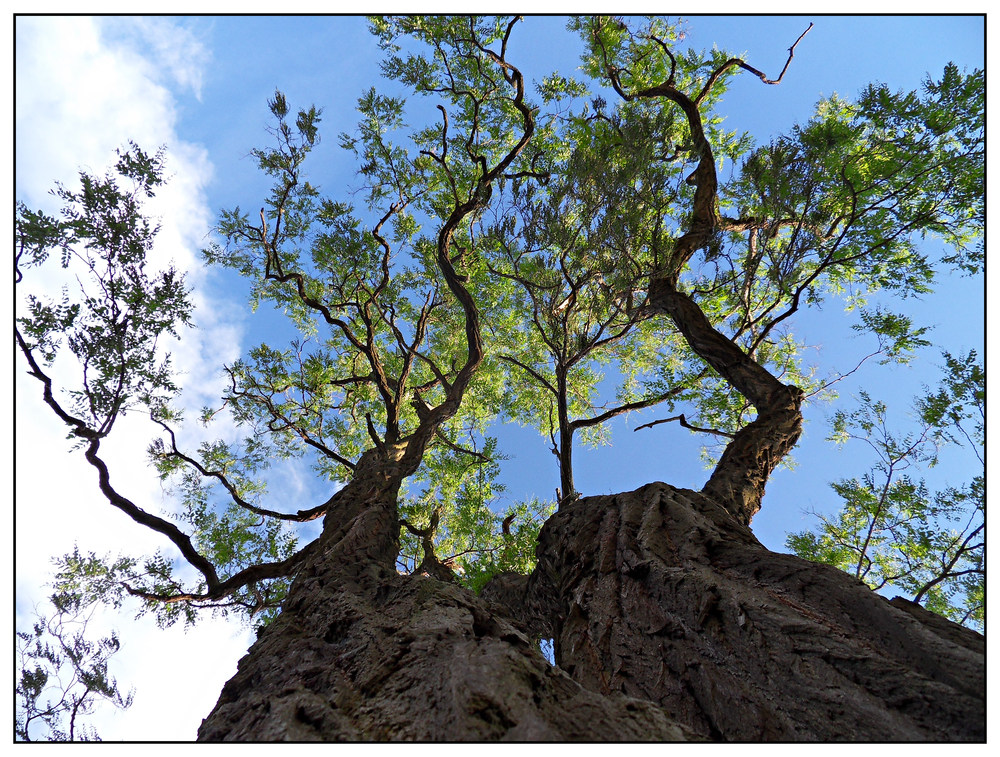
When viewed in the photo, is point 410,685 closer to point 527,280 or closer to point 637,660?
point 637,660

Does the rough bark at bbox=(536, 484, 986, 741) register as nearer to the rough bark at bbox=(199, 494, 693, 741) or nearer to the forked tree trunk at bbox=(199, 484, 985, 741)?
the forked tree trunk at bbox=(199, 484, 985, 741)

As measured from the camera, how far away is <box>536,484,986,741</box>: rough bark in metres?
1.78

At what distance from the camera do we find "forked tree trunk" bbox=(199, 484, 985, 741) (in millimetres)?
1729

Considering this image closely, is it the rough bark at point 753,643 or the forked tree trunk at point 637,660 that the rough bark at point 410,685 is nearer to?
the forked tree trunk at point 637,660

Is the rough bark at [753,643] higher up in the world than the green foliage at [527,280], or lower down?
lower down

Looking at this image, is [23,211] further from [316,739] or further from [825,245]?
[825,245]

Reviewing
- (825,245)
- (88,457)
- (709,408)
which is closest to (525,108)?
(825,245)

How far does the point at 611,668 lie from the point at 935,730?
1381mm

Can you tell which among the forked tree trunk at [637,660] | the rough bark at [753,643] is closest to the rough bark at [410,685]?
the forked tree trunk at [637,660]

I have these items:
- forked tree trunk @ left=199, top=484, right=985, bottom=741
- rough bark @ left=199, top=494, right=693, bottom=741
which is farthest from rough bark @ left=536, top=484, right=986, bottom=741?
rough bark @ left=199, top=494, right=693, bottom=741

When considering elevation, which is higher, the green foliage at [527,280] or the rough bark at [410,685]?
the green foliage at [527,280]

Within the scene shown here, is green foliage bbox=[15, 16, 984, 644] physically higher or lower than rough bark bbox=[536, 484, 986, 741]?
higher

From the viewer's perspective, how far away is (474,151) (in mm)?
7617

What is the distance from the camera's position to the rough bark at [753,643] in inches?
69.9
